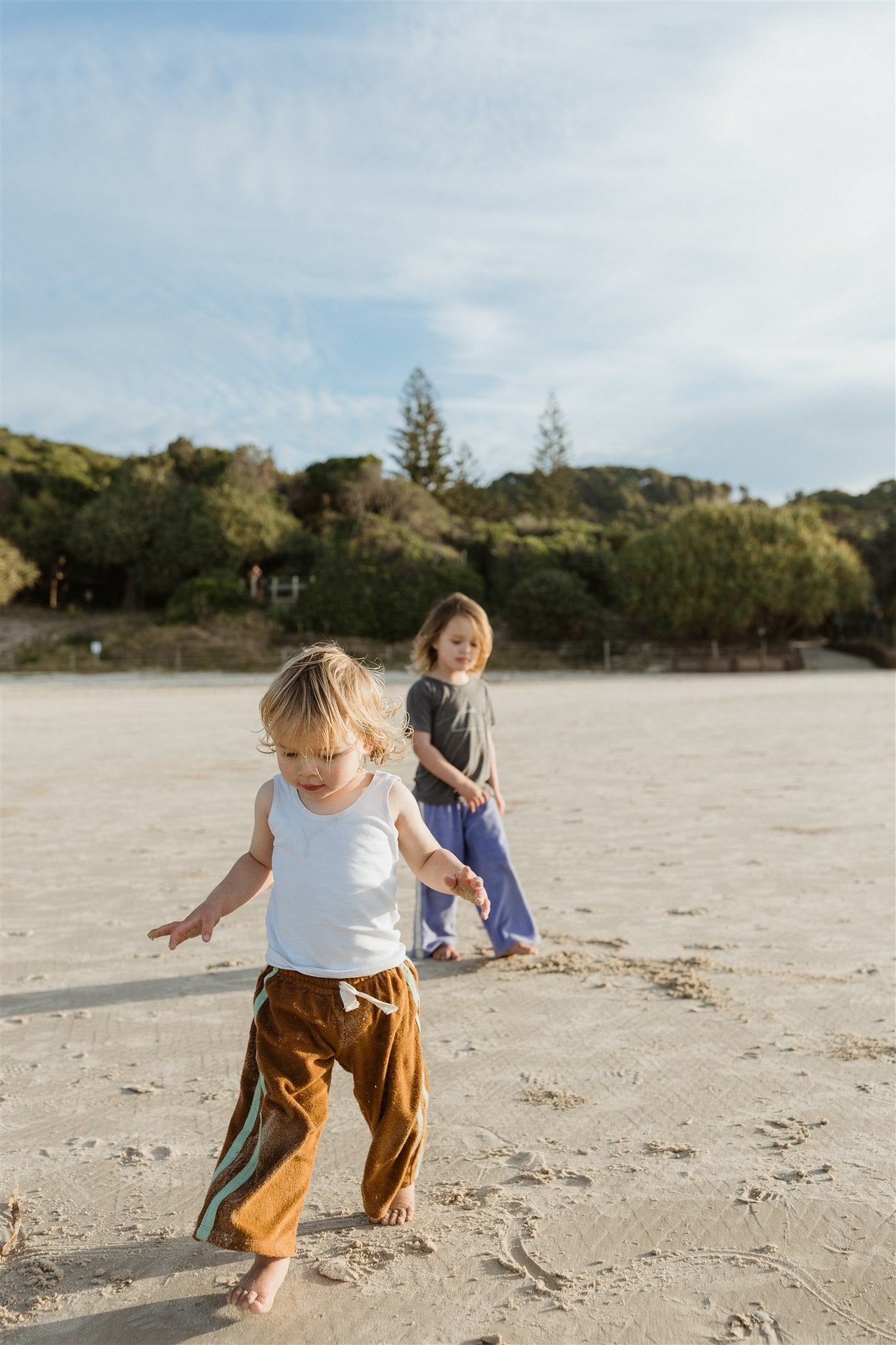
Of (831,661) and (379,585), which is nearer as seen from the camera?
(831,661)

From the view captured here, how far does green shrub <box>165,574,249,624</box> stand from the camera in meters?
41.7

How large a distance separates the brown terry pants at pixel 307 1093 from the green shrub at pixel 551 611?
38.0 m

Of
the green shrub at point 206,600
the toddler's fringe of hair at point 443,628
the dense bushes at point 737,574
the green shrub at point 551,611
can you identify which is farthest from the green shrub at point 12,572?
the toddler's fringe of hair at point 443,628

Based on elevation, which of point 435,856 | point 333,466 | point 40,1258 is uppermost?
point 333,466

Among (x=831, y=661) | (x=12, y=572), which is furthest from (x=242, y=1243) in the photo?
(x=12, y=572)

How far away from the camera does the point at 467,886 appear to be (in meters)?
2.49

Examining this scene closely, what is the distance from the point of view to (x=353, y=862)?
2.47 metres

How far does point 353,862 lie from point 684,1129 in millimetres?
1285

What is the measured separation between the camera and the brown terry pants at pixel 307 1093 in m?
2.27

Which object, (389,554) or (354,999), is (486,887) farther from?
(389,554)

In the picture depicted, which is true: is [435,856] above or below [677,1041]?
above

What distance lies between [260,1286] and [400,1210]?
1.36ft

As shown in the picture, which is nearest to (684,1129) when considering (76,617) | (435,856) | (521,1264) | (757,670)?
(521,1264)

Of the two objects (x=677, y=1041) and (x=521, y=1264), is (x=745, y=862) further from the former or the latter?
(x=521, y=1264)
